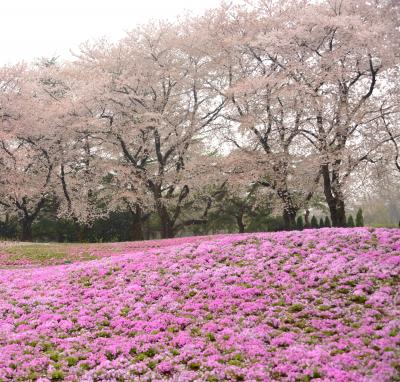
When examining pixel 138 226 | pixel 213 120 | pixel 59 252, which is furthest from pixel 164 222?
pixel 59 252

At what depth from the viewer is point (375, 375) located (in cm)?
1001

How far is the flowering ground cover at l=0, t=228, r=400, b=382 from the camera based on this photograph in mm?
11602

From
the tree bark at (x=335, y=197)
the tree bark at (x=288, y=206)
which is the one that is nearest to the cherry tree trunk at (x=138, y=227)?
the tree bark at (x=288, y=206)

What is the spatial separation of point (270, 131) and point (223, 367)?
95.0ft

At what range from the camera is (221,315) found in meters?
15.1

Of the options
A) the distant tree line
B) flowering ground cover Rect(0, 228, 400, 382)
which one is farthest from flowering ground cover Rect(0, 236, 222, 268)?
the distant tree line

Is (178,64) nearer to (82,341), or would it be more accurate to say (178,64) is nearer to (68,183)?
(68,183)

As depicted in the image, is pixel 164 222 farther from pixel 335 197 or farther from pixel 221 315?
pixel 221 315

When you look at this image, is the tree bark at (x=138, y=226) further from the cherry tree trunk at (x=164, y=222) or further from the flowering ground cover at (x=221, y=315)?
the flowering ground cover at (x=221, y=315)

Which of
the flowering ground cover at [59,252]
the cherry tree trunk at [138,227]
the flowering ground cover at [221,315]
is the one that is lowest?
the flowering ground cover at [221,315]

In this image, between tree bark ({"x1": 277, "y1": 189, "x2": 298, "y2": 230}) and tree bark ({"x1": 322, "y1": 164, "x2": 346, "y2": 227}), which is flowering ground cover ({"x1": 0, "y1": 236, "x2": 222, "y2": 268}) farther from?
tree bark ({"x1": 322, "y1": 164, "x2": 346, "y2": 227})

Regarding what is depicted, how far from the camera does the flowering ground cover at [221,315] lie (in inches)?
457

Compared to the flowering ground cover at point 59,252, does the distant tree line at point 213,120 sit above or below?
above

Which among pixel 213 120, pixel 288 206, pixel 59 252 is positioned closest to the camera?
pixel 59 252
